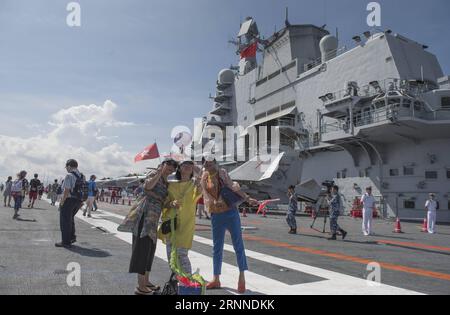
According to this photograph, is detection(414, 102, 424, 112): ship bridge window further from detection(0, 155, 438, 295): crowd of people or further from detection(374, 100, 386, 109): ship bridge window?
detection(0, 155, 438, 295): crowd of people

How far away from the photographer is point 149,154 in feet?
73.0

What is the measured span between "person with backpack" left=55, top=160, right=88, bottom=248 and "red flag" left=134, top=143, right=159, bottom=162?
13820 millimetres

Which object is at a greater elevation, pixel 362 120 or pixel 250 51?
pixel 250 51

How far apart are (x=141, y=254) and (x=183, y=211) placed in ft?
2.38

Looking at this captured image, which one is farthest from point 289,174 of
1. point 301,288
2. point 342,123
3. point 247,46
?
point 247,46

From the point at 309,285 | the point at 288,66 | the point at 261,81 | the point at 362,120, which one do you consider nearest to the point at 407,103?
the point at 362,120

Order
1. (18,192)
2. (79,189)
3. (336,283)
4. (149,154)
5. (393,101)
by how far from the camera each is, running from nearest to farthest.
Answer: (336,283) < (79,189) < (18,192) < (149,154) < (393,101)

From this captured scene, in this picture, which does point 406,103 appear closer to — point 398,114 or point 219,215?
point 398,114

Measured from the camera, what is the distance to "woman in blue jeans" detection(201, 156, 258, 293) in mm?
4664

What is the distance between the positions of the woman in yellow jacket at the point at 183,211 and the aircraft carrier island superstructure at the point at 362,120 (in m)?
23.1

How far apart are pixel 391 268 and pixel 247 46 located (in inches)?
2014

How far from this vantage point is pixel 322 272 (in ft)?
19.5

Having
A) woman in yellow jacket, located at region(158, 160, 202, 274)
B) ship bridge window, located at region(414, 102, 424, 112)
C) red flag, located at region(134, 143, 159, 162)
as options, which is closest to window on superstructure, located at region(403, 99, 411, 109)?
ship bridge window, located at region(414, 102, 424, 112)

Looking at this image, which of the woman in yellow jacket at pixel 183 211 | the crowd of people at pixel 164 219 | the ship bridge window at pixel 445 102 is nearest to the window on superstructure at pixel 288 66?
the ship bridge window at pixel 445 102
